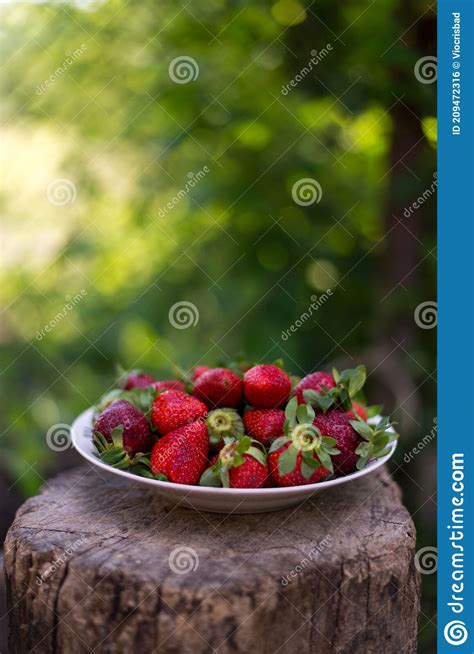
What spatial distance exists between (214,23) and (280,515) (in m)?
1.63

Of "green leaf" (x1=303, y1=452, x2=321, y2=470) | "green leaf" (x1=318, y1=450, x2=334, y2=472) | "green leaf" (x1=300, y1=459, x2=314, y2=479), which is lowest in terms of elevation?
"green leaf" (x1=300, y1=459, x2=314, y2=479)

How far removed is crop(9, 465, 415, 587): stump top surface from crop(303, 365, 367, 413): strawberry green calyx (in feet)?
0.67

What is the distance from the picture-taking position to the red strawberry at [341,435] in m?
1.21

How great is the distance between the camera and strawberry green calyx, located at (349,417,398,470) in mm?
1214

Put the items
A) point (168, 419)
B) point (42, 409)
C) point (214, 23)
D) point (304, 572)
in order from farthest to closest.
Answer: point (42, 409), point (214, 23), point (168, 419), point (304, 572)

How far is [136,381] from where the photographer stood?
5.06ft

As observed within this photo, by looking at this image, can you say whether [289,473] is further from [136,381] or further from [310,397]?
[136,381]

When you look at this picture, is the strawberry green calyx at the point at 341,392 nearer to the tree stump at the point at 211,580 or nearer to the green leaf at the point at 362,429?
the green leaf at the point at 362,429

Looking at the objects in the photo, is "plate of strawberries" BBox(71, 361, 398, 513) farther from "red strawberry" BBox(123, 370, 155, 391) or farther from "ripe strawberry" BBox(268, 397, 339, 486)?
"red strawberry" BBox(123, 370, 155, 391)

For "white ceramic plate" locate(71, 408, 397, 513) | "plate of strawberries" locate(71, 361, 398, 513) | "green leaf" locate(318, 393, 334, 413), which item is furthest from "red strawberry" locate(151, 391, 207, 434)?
"green leaf" locate(318, 393, 334, 413)

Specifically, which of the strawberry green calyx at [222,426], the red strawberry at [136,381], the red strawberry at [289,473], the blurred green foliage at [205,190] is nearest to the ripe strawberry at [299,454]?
the red strawberry at [289,473]

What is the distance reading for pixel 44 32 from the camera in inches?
91.0
